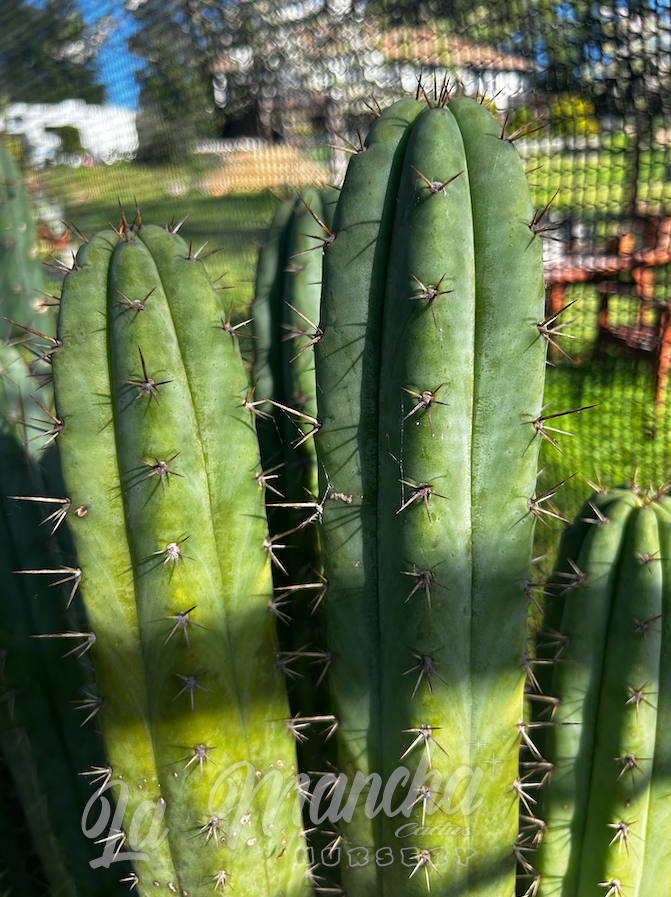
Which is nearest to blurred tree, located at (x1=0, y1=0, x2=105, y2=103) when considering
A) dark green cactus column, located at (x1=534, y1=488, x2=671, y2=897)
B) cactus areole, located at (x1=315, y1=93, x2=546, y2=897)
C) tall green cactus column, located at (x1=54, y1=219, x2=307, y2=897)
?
tall green cactus column, located at (x1=54, y1=219, x2=307, y2=897)

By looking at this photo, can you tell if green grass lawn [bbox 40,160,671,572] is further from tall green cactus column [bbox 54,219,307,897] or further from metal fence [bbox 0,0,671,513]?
tall green cactus column [bbox 54,219,307,897]

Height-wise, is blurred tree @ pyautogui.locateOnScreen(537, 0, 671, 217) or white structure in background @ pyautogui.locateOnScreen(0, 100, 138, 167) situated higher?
white structure in background @ pyautogui.locateOnScreen(0, 100, 138, 167)

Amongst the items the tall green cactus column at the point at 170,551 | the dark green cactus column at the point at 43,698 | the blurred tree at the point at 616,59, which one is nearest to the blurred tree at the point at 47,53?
the blurred tree at the point at 616,59

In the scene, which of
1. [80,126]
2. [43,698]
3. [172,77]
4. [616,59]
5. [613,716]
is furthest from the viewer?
[80,126]

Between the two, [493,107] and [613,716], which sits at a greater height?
[493,107]

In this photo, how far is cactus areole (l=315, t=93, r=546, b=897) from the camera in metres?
1.23

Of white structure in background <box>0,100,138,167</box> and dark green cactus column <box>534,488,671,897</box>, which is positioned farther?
white structure in background <box>0,100,138,167</box>

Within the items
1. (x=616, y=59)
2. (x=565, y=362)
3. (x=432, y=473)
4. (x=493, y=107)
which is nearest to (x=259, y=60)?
(x=616, y=59)

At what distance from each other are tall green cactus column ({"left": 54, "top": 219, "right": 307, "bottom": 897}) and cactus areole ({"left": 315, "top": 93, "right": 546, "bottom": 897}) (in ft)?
0.63

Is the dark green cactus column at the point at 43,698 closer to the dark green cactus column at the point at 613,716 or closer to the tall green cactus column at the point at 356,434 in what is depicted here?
the tall green cactus column at the point at 356,434

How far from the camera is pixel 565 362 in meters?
5.19

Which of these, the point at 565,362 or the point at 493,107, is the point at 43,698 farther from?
the point at 565,362

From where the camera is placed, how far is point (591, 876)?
155 centimetres

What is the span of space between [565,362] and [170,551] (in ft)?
14.7
